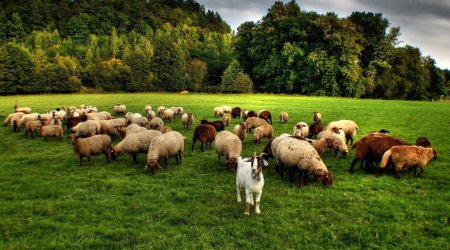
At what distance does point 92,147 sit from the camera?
13969 millimetres

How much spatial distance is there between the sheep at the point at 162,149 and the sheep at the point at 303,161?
4660 millimetres

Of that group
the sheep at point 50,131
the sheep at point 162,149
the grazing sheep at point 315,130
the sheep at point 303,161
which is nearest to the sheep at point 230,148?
the sheep at point 162,149

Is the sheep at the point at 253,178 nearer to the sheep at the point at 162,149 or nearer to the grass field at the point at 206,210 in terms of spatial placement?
the grass field at the point at 206,210

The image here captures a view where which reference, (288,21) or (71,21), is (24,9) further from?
(288,21)

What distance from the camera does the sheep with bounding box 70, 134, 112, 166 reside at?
1381 centimetres

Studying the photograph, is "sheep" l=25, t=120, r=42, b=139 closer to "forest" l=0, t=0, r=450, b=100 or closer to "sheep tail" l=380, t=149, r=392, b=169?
"sheep tail" l=380, t=149, r=392, b=169

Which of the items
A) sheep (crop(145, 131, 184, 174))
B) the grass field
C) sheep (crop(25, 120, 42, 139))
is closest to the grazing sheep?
the grass field

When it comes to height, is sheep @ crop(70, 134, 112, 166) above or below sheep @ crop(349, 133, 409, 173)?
below

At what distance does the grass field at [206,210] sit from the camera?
7094mm

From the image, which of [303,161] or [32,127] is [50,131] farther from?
[303,161]

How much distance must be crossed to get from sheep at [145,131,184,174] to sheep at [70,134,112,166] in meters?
2.60

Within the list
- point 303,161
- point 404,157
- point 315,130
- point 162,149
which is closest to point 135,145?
point 162,149

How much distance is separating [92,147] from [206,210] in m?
7.74

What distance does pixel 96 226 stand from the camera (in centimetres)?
781
